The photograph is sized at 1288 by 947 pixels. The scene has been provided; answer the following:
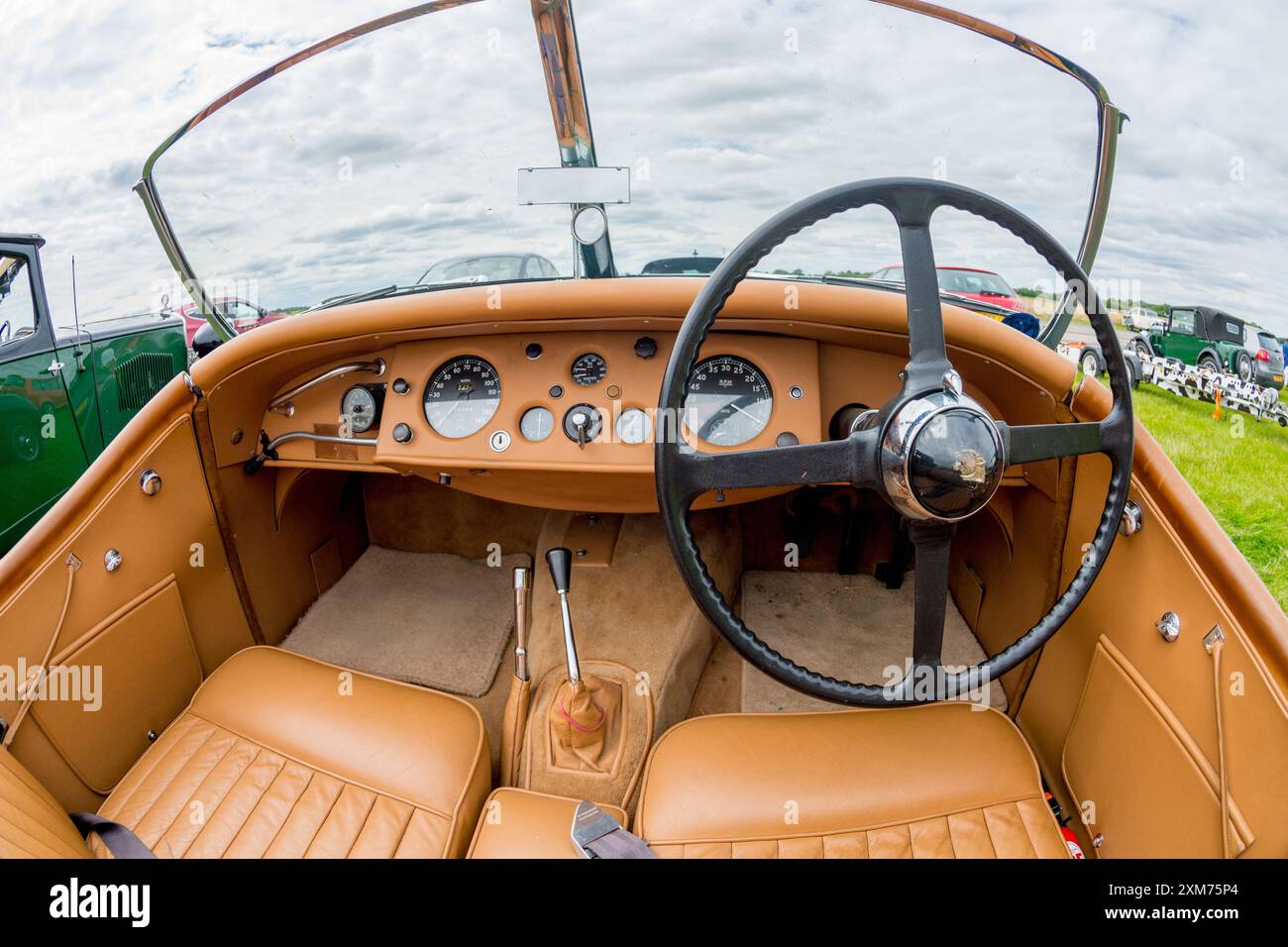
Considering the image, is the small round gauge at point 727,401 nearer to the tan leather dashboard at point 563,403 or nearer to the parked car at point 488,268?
the tan leather dashboard at point 563,403

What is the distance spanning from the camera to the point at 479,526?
2939mm

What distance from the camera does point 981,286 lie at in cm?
174

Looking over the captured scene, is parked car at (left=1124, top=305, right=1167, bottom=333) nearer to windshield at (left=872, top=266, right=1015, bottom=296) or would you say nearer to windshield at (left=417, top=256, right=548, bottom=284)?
windshield at (left=872, top=266, right=1015, bottom=296)

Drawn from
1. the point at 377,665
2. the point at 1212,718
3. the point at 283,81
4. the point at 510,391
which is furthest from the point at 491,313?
the point at 1212,718

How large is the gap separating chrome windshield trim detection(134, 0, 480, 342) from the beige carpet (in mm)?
1945

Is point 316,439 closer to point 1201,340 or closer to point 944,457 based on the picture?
point 944,457

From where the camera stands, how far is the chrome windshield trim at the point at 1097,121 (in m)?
1.62

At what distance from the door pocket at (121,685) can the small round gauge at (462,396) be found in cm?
75

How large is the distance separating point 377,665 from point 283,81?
5.58 feet

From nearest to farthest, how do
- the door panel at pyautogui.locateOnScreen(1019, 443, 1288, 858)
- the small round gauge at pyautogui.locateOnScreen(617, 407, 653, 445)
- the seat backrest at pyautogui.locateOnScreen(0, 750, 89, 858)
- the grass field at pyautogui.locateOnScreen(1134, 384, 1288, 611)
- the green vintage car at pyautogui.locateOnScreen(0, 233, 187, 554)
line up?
1. the seat backrest at pyautogui.locateOnScreen(0, 750, 89, 858)
2. the door panel at pyautogui.locateOnScreen(1019, 443, 1288, 858)
3. the small round gauge at pyautogui.locateOnScreen(617, 407, 653, 445)
4. the green vintage car at pyautogui.locateOnScreen(0, 233, 187, 554)
5. the grass field at pyautogui.locateOnScreen(1134, 384, 1288, 611)

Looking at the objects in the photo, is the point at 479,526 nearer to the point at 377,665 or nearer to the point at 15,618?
the point at 377,665

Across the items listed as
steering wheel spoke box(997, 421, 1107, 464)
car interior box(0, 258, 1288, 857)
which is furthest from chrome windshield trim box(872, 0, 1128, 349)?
steering wheel spoke box(997, 421, 1107, 464)

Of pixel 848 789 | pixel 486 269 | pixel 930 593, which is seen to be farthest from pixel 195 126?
pixel 848 789

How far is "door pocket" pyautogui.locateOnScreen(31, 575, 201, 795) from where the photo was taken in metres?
1.47
